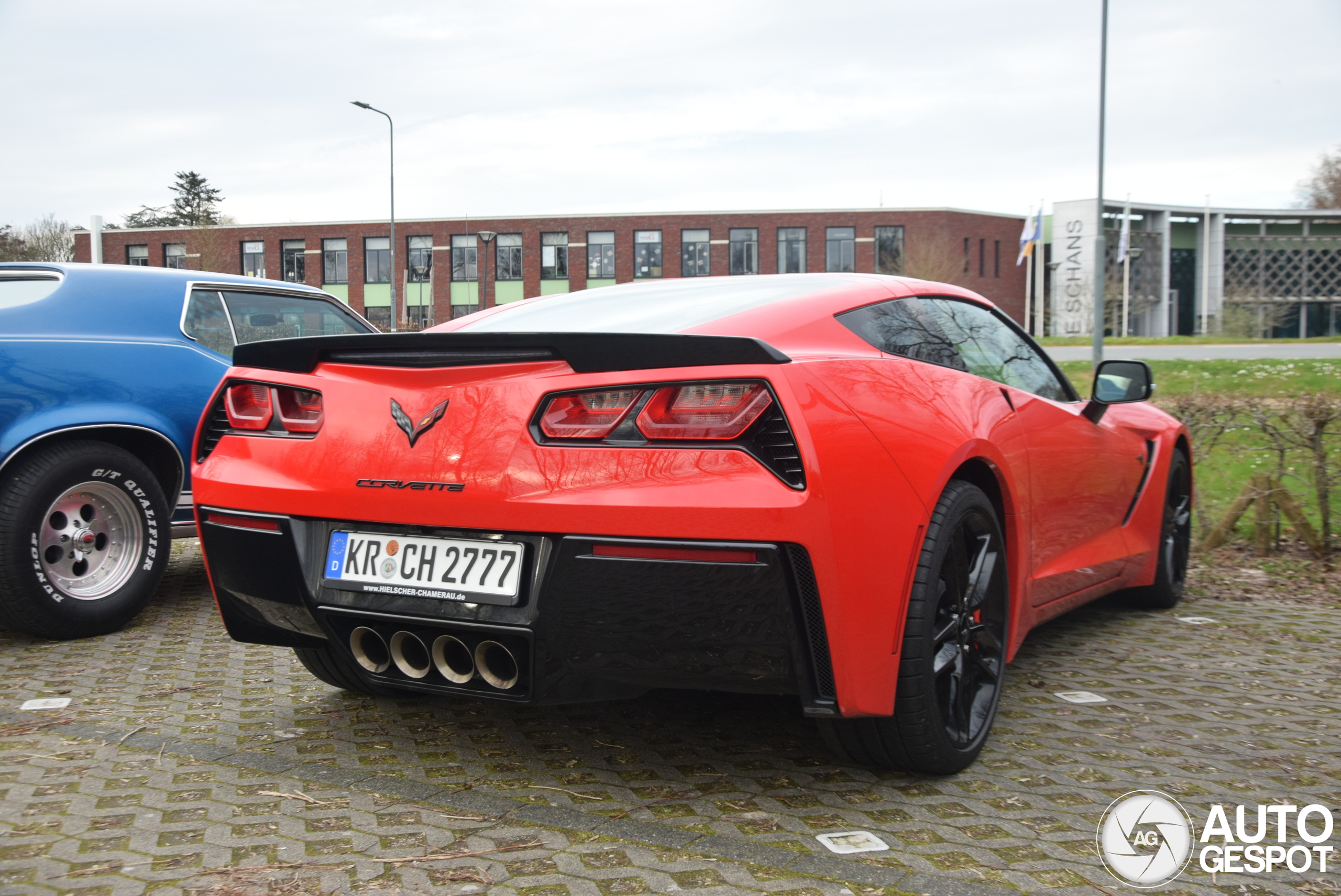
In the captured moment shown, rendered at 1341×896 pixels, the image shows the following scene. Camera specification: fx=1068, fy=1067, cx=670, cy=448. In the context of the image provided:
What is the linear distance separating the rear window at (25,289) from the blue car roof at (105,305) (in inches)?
1.2

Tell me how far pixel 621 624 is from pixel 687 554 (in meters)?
0.24

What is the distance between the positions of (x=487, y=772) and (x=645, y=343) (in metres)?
1.30

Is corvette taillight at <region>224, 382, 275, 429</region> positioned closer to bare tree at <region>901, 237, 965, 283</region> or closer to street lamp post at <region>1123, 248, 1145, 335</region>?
bare tree at <region>901, 237, 965, 283</region>

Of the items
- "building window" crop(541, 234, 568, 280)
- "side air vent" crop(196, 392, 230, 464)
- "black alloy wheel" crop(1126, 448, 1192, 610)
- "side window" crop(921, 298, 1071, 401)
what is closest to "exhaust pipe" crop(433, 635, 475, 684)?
"side air vent" crop(196, 392, 230, 464)

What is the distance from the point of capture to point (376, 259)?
2467 inches

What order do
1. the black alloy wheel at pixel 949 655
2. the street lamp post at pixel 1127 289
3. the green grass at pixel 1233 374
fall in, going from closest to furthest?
1. the black alloy wheel at pixel 949 655
2. the green grass at pixel 1233 374
3. the street lamp post at pixel 1127 289

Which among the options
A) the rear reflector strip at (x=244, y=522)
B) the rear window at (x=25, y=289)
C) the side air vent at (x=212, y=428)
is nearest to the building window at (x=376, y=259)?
the rear window at (x=25, y=289)

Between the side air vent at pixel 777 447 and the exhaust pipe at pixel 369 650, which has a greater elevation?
the side air vent at pixel 777 447

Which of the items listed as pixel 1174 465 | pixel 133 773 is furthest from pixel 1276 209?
pixel 133 773

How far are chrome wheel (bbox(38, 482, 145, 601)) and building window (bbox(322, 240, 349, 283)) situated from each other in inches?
2405

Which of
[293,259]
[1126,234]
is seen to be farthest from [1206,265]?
[293,259]

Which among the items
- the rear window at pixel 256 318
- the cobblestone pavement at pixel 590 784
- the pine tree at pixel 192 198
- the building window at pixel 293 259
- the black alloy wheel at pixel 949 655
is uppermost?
the pine tree at pixel 192 198

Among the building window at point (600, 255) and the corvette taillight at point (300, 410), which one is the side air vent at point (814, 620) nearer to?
the corvette taillight at point (300, 410)

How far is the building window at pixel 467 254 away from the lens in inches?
2400
